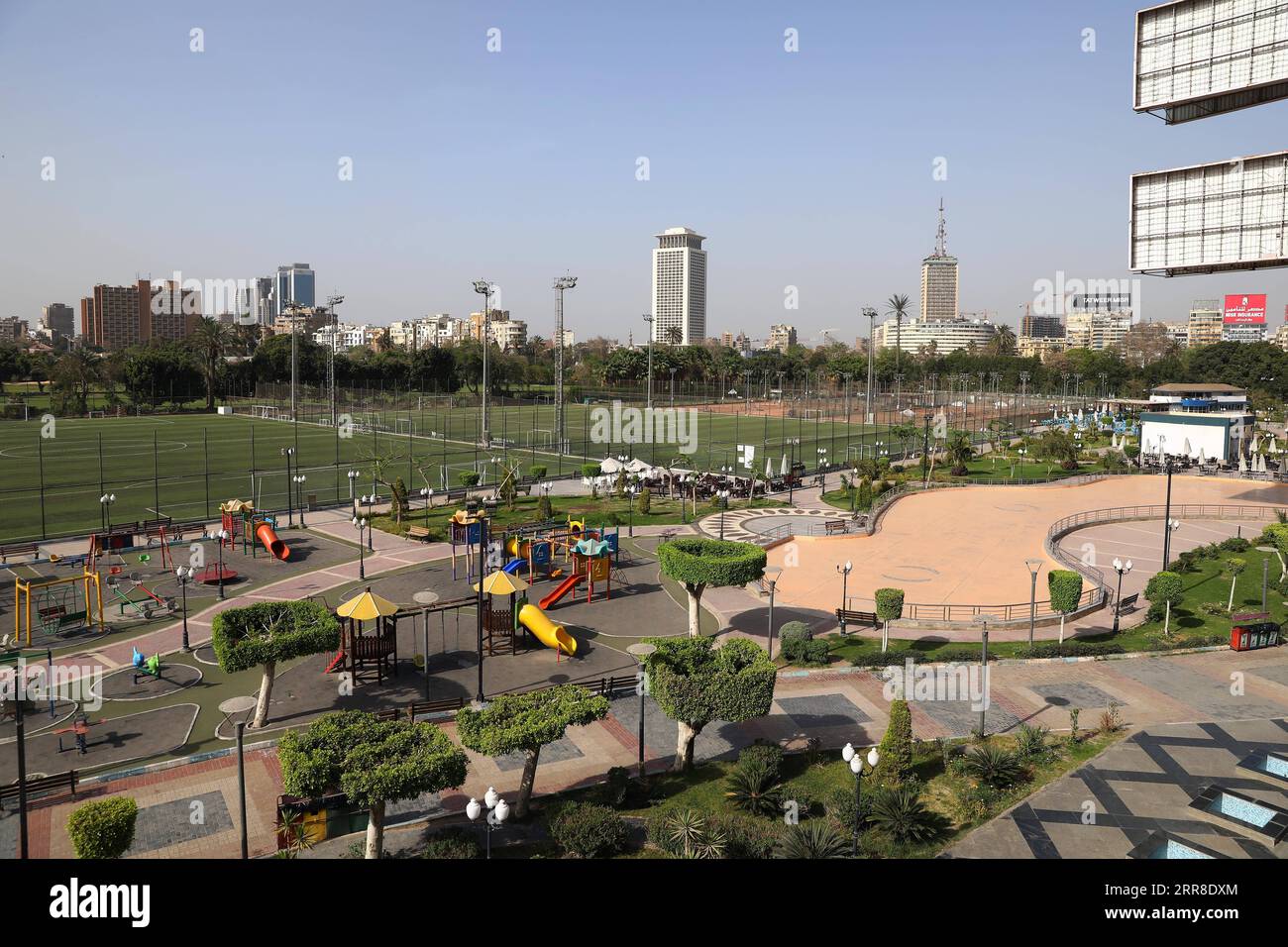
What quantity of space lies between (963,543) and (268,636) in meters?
32.7

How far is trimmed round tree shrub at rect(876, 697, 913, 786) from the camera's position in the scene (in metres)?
18.6

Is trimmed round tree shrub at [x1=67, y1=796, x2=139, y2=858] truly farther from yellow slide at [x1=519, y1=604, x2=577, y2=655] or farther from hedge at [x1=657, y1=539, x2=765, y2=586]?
hedge at [x1=657, y1=539, x2=765, y2=586]

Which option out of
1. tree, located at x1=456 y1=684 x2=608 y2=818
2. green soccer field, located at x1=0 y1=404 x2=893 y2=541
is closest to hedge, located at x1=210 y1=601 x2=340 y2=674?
tree, located at x1=456 y1=684 x2=608 y2=818

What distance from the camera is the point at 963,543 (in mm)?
42875

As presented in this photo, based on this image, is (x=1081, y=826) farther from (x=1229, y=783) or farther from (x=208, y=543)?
(x=208, y=543)

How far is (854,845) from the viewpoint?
604 inches

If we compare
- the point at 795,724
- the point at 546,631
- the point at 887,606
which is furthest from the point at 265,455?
the point at 795,724

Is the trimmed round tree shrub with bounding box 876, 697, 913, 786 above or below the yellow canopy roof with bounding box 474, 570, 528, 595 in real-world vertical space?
below

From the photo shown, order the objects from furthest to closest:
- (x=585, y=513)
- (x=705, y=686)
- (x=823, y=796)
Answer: (x=585, y=513)
(x=705, y=686)
(x=823, y=796)

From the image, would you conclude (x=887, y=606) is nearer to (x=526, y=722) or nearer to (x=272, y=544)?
(x=526, y=722)

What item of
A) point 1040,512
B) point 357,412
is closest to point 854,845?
point 1040,512

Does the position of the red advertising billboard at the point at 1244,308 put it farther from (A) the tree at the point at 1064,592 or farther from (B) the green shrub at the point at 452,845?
(B) the green shrub at the point at 452,845

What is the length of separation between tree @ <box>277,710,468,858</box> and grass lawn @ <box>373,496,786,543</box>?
25167 mm

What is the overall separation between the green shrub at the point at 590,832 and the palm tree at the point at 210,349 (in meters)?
99.3
